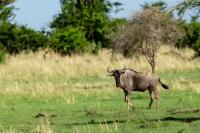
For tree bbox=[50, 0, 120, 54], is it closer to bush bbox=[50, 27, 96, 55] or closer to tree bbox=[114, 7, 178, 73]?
bush bbox=[50, 27, 96, 55]

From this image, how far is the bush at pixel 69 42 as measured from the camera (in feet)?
155

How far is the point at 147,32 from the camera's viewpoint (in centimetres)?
3641

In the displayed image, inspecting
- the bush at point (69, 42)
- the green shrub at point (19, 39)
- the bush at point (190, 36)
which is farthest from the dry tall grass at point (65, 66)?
the bush at point (190, 36)

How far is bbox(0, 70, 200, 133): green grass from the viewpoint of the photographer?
16.1 m

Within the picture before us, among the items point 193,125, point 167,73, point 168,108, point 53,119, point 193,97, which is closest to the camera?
point 193,125

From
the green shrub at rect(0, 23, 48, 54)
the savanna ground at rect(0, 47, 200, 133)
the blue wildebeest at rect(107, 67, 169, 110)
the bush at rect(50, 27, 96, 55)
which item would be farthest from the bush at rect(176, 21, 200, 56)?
the blue wildebeest at rect(107, 67, 169, 110)

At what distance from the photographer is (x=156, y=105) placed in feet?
69.4

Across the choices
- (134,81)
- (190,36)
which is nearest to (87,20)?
(190,36)

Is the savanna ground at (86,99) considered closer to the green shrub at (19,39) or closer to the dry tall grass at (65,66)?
the dry tall grass at (65,66)

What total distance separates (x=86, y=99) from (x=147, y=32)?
13.1 m

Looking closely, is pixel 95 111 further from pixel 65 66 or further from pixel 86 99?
pixel 65 66

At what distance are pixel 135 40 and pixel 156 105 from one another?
16.1 m

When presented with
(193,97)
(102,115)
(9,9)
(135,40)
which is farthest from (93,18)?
(102,115)

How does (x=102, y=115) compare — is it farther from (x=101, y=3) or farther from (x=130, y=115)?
(x=101, y=3)
